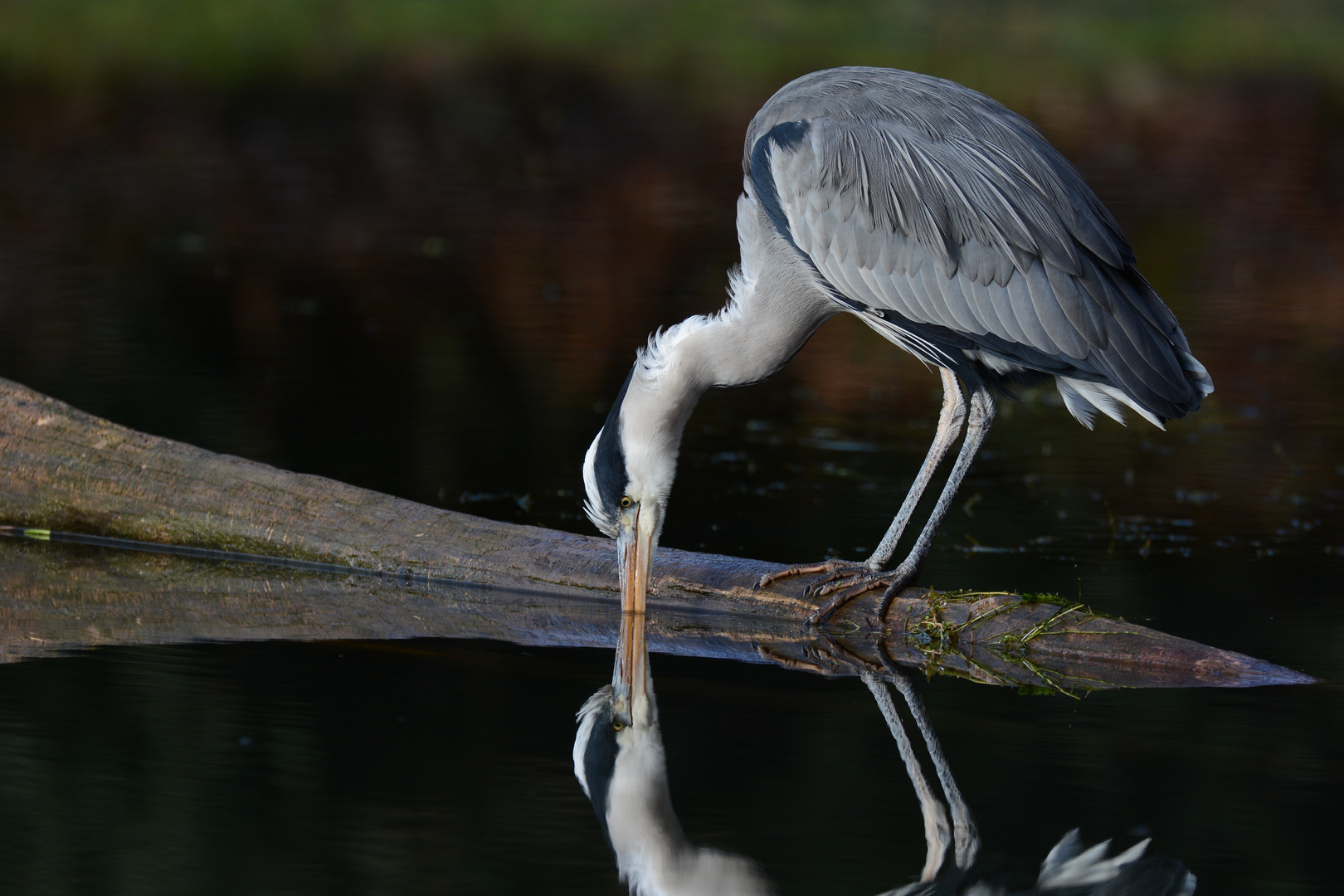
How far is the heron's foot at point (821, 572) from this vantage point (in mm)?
6492

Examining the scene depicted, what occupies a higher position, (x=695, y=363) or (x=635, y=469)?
(x=695, y=363)

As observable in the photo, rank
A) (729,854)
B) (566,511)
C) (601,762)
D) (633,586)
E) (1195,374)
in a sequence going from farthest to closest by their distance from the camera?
1. (566,511)
2. (633,586)
3. (1195,374)
4. (601,762)
5. (729,854)

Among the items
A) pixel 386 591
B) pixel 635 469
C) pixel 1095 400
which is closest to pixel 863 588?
pixel 635 469

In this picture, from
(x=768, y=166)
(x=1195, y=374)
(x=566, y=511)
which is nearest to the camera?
(x=1195, y=374)

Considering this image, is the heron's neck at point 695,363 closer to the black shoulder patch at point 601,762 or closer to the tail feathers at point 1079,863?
the black shoulder patch at point 601,762

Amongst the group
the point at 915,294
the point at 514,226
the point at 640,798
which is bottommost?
the point at 514,226

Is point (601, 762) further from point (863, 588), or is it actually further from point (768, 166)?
point (768, 166)

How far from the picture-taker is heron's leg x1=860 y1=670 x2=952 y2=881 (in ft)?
15.4

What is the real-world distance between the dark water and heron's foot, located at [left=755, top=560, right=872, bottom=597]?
0.48 metres

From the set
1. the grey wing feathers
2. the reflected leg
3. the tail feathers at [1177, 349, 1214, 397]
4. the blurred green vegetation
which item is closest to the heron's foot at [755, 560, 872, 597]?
the reflected leg

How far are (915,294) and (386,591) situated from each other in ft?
7.08

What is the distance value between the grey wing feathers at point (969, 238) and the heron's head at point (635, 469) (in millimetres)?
764

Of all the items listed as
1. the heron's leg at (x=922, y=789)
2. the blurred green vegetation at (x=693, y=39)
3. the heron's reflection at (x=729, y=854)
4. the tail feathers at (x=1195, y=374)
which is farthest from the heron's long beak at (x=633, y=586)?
the blurred green vegetation at (x=693, y=39)

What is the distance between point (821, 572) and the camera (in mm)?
6570
